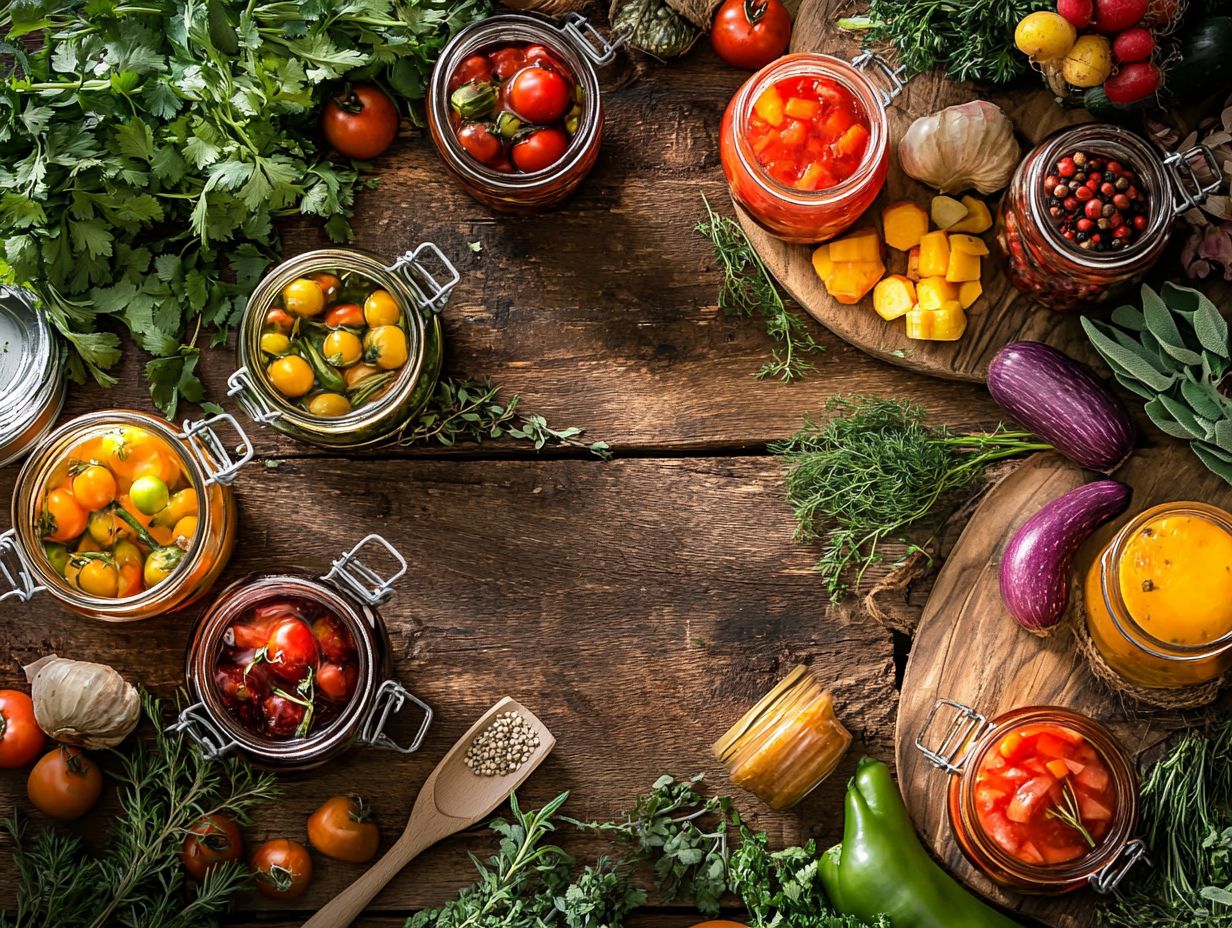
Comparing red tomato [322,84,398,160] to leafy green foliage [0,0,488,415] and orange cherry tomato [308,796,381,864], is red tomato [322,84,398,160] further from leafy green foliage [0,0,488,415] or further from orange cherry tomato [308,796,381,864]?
orange cherry tomato [308,796,381,864]

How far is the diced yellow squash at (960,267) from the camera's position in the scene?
6.56ft

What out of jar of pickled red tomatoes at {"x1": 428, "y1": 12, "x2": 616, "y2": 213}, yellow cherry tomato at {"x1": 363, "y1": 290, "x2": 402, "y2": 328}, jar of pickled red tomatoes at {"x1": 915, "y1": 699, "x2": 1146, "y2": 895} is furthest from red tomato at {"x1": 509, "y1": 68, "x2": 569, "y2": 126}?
jar of pickled red tomatoes at {"x1": 915, "y1": 699, "x2": 1146, "y2": 895}

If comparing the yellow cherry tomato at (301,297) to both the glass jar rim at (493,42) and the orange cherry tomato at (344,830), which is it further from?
the orange cherry tomato at (344,830)

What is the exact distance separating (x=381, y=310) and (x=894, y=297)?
0.90 meters

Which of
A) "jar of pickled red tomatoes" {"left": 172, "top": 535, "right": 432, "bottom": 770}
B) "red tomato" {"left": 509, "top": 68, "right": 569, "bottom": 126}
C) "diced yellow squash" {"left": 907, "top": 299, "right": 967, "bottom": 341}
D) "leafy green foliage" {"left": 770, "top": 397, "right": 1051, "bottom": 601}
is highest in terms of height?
"red tomato" {"left": 509, "top": 68, "right": 569, "bottom": 126}

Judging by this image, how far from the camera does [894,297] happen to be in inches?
79.0

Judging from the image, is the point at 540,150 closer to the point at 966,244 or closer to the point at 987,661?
the point at 966,244

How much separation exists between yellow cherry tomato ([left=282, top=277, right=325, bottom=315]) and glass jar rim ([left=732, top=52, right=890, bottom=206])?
0.76 m

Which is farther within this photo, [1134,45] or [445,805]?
[445,805]

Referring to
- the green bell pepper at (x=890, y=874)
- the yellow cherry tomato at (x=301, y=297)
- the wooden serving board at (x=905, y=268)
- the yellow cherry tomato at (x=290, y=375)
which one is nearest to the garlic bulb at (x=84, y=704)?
the yellow cherry tomato at (x=290, y=375)

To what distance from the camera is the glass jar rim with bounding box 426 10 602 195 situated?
6.48 feet

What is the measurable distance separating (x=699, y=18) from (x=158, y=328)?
3.74 feet

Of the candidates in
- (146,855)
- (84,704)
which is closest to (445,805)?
(146,855)

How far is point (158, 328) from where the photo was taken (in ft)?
6.77
